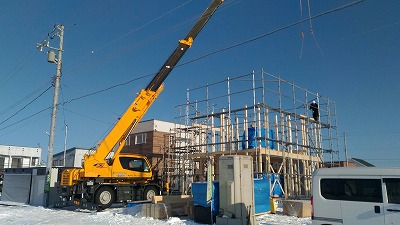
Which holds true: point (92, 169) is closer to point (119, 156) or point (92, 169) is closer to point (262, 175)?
point (119, 156)

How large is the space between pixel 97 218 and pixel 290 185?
10845 millimetres

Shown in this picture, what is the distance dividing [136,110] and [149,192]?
444 cm

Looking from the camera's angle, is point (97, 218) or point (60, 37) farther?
point (60, 37)

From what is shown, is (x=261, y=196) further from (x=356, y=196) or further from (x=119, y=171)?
(x=119, y=171)

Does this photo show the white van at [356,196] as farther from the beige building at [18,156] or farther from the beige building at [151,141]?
the beige building at [18,156]

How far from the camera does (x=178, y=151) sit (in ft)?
84.6

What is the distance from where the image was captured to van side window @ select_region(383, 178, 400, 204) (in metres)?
8.26

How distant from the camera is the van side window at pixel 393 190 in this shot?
8.26 metres

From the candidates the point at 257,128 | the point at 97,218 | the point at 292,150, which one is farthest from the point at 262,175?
the point at 97,218

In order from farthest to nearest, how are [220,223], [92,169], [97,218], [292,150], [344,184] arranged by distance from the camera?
[292,150] < [92,169] < [97,218] < [220,223] < [344,184]

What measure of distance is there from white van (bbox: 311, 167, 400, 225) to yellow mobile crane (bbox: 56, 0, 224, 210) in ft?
33.2

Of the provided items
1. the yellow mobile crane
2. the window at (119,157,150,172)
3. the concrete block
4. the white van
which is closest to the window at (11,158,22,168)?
the yellow mobile crane

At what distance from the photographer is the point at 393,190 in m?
8.34

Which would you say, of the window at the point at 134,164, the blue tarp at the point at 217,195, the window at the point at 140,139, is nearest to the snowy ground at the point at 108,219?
the blue tarp at the point at 217,195
